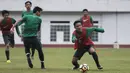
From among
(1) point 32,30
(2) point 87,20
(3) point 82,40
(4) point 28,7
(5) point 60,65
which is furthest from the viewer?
(2) point 87,20

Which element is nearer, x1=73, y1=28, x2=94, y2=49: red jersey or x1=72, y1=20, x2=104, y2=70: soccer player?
x1=72, y1=20, x2=104, y2=70: soccer player

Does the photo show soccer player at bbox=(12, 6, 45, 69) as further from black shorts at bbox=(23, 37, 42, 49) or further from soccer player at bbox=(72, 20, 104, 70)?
soccer player at bbox=(72, 20, 104, 70)

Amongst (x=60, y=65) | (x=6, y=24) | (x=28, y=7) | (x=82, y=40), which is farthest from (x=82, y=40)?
(x=6, y=24)

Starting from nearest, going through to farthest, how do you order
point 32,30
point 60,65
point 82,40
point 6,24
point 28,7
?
point 82,40
point 32,30
point 28,7
point 60,65
point 6,24

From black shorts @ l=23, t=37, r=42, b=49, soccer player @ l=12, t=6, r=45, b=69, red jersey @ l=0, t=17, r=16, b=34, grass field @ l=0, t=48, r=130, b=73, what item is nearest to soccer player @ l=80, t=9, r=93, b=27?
grass field @ l=0, t=48, r=130, b=73

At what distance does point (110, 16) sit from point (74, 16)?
3.57m

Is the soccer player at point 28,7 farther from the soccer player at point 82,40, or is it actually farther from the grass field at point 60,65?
the soccer player at point 82,40

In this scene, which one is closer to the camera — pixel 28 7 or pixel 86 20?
pixel 28 7

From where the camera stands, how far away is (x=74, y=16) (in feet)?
162

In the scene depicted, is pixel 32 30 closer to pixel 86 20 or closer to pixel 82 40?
pixel 82 40

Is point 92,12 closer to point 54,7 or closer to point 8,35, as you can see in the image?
point 54,7

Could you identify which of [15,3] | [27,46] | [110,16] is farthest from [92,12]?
[27,46]

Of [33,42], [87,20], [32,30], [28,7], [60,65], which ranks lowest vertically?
[60,65]

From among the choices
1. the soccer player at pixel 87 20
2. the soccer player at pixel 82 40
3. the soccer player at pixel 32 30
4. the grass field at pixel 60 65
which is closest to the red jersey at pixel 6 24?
the grass field at pixel 60 65
